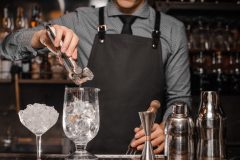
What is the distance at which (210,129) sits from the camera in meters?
1.42

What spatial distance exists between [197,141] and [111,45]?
0.93 metres

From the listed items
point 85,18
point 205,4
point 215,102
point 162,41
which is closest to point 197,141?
point 215,102

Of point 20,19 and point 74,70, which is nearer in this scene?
point 74,70

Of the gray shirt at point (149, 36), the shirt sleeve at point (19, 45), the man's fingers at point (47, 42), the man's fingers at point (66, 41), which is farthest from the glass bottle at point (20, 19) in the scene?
the man's fingers at point (66, 41)

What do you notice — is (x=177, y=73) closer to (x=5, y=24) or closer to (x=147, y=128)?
(x=147, y=128)

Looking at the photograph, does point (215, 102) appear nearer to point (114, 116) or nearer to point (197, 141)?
point (197, 141)

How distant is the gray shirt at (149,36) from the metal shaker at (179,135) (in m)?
0.73

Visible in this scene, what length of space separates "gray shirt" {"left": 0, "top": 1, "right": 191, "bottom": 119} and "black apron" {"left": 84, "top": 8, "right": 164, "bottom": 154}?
5 cm

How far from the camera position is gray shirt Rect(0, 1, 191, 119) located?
2227 mm

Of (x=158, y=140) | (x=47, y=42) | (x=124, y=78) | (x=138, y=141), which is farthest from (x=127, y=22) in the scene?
(x=138, y=141)

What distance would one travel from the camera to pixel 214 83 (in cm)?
365

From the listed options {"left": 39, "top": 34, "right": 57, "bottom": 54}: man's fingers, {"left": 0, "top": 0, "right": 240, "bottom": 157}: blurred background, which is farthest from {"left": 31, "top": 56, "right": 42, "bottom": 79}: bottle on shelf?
{"left": 39, "top": 34, "right": 57, "bottom": 54}: man's fingers

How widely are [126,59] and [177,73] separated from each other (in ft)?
0.83

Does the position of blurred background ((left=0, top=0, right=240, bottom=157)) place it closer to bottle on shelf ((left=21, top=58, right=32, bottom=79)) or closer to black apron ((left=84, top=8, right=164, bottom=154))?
bottle on shelf ((left=21, top=58, right=32, bottom=79))
